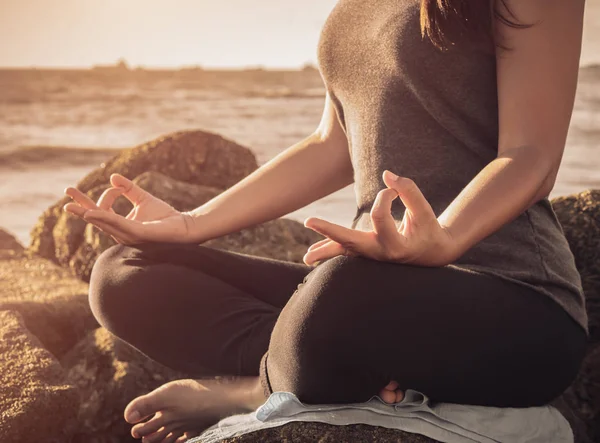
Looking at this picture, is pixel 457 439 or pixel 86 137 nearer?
pixel 457 439

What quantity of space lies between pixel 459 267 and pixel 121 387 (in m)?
1.31

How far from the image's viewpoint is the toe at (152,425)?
2.06m

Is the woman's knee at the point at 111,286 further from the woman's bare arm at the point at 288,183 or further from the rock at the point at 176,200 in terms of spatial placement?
the rock at the point at 176,200

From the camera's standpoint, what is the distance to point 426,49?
187 cm

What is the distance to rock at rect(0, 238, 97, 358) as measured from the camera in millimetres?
2822

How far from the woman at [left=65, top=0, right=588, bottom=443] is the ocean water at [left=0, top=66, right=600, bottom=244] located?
4.65 metres

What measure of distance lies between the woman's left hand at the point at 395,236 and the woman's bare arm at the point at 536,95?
152mm

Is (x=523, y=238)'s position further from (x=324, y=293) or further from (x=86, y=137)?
(x=86, y=137)

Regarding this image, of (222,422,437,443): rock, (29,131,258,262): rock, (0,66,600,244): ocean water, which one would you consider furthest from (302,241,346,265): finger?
(0,66,600,244): ocean water

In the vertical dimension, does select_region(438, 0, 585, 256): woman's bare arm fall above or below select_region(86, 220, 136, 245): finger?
above

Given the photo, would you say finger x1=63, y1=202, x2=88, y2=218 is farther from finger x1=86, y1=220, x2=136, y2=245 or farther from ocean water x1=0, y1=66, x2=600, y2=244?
ocean water x1=0, y1=66, x2=600, y2=244

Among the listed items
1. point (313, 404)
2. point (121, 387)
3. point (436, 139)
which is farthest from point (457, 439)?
point (121, 387)

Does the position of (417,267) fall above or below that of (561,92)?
below

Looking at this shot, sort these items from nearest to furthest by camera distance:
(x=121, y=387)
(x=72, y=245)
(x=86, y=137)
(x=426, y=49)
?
(x=426, y=49)
(x=121, y=387)
(x=72, y=245)
(x=86, y=137)
